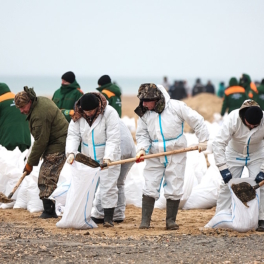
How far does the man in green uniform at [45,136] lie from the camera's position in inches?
285

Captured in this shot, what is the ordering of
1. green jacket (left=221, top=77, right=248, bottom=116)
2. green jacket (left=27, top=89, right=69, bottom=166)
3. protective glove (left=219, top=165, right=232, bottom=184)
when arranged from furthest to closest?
green jacket (left=221, top=77, right=248, bottom=116)
green jacket (left=27, top=89, right=69, bottom=166)
protective glove (left=219, top=165, right=232, bottom=184)

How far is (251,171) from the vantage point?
6.82 meters

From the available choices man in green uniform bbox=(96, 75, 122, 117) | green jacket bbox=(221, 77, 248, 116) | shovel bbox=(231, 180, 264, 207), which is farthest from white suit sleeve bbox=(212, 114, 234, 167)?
green jacket bbox=(221, 77, 248, 116)

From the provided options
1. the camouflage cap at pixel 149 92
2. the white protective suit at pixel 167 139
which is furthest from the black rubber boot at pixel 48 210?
the camouflage cap at pixel 149 92

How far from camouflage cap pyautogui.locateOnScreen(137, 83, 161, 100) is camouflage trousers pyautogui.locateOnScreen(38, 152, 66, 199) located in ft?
4.36

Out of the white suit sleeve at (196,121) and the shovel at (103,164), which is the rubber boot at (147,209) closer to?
the shovel at (103,164)

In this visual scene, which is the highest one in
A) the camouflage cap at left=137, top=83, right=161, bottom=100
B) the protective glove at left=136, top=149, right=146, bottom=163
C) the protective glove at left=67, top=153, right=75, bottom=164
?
the camouflage cap at left=137, top=83, right=161, bottom=100

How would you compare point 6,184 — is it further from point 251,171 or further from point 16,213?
point 251,171

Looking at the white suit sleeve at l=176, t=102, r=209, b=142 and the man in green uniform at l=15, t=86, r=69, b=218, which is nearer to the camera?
the white suit sleeve at l=176, t=102, r=209, b=142

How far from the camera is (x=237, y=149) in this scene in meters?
6.86

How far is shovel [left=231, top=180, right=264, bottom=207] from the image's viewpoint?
21.7 ft

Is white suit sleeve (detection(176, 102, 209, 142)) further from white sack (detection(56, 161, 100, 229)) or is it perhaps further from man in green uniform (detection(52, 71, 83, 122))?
man in green uniform (detection(52, 71, 83, 122))

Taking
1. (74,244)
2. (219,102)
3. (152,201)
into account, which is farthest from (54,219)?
(219,102)

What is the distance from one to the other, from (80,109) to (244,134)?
5.24 ft
